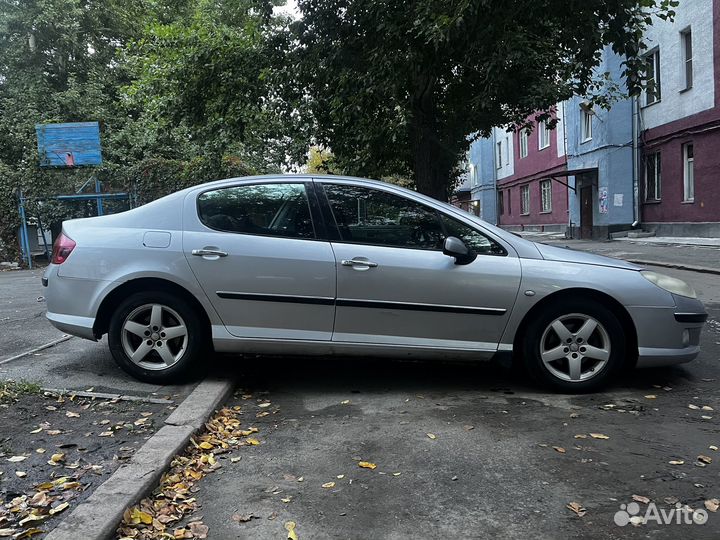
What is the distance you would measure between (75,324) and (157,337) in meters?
0.67

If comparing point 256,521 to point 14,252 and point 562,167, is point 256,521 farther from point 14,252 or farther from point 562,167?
point 562,167

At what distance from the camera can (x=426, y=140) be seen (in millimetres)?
11844

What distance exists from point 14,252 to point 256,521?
65.3ft

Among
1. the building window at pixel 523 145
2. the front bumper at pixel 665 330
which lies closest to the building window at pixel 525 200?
the building window at pixel 523 145

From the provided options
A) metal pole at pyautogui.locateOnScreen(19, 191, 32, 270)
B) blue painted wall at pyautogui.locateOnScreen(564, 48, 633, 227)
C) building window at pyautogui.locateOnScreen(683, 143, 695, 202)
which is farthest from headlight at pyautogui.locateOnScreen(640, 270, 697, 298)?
blue painted wall at pyautogui.locateOnScreen(564, 48, 633, 227)

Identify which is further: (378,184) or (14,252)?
(14,252)

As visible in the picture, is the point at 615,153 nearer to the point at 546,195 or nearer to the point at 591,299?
the point at 546,195

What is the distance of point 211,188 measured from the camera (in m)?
4.84

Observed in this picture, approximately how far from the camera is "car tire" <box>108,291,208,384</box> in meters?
4.58

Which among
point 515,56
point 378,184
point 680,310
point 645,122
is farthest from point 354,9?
point 645,122

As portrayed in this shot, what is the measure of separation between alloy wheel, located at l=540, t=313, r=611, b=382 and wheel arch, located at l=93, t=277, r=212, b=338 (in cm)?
255

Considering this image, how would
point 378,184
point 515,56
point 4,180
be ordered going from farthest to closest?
point 4,180 → point 515,56 → point 378,184

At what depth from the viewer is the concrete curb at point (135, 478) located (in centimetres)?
252

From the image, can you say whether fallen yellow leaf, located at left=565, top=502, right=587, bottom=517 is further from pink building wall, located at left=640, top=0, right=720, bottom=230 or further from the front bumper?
pink building wall, located at left=640, top=0, right=720, bottom=230
